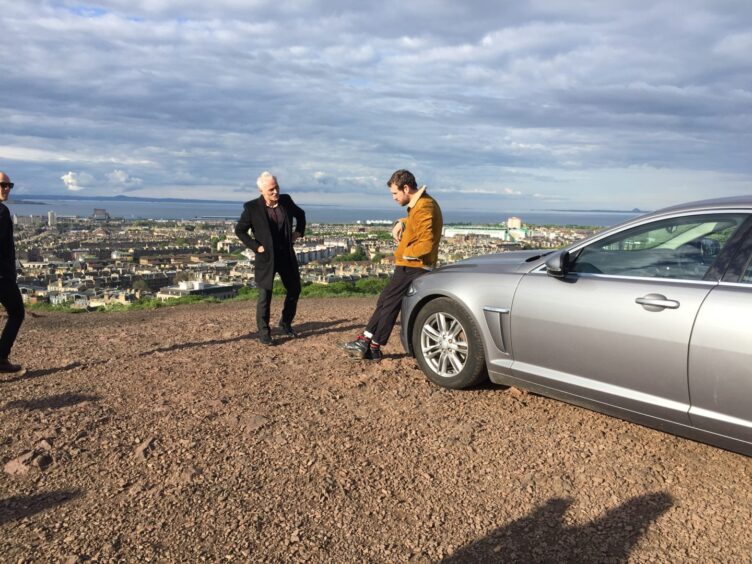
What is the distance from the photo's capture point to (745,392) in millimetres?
3160

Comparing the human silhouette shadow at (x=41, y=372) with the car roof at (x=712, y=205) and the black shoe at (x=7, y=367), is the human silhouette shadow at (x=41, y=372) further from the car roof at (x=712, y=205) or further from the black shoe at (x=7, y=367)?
the car roof at (x=712, y=205)

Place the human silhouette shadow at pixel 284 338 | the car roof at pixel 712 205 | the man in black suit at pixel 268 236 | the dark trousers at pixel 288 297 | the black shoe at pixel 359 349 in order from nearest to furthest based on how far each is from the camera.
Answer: the car roof at pixel 712 205 < the black shoe at pixel 359 349 < the human silhouette shadow at pixel 284 338 < the man in black suit at pixel 268 236 < the dark trousers at pixel 288 297

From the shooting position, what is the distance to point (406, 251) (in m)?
5.83

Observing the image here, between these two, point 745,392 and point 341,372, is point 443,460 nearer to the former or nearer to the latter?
point 745,392

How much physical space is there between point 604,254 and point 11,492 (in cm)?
397

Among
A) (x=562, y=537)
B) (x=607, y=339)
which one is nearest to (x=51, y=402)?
(x=562, y=537)

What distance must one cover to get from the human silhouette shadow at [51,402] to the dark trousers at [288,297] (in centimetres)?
234

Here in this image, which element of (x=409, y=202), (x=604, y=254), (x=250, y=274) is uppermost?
(x=409, y=202)

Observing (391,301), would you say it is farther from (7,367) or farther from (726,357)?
(7,367)

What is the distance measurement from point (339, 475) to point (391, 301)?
259 centimetres

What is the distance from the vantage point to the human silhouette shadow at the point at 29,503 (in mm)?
3092

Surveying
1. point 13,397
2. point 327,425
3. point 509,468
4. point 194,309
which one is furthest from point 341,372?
point 194,309

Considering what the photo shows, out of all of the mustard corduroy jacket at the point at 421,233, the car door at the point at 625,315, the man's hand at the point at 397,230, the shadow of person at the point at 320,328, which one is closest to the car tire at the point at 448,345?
the car door at the point at 625,315

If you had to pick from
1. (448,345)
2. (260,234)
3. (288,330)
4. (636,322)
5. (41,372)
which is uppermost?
(260,234)
